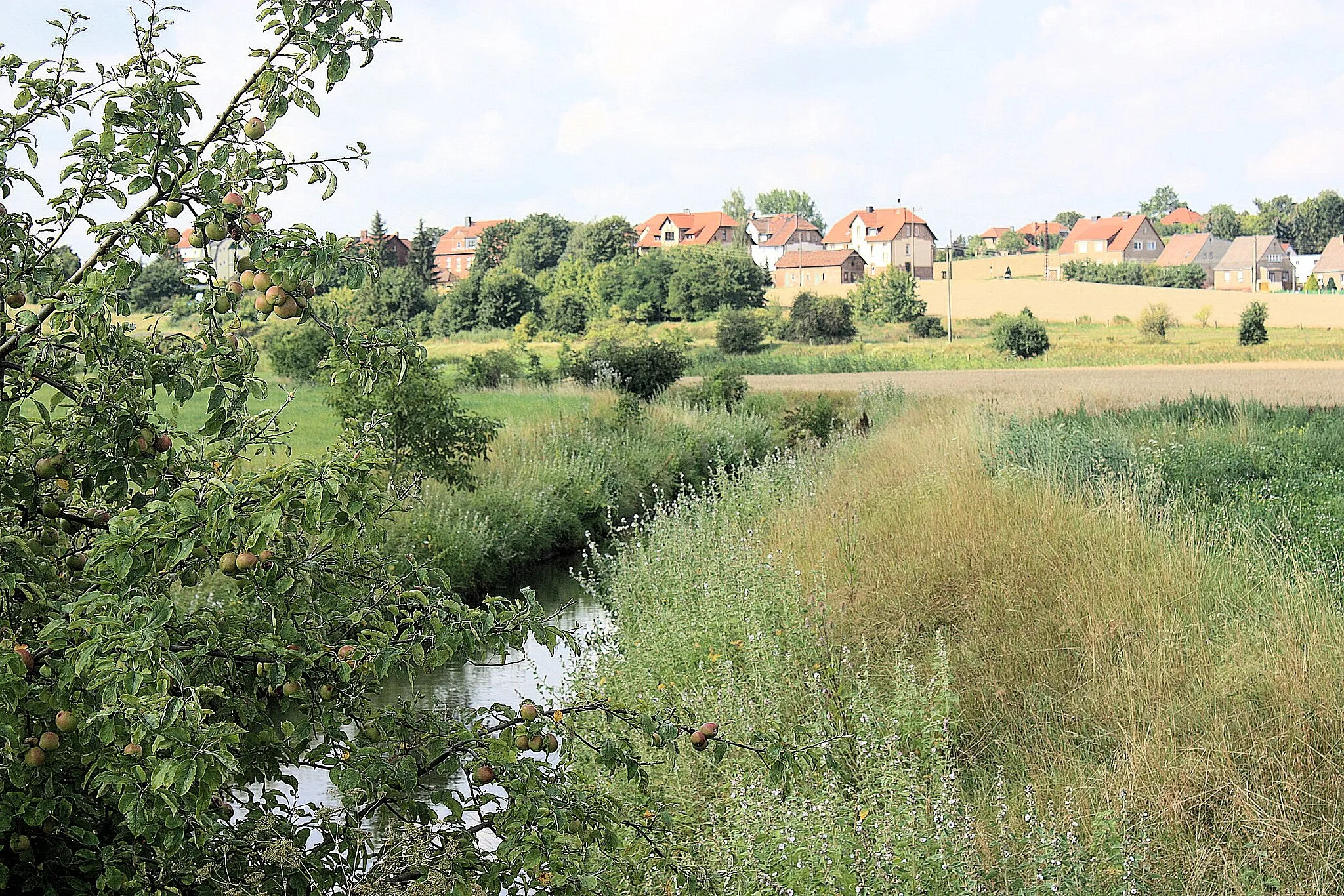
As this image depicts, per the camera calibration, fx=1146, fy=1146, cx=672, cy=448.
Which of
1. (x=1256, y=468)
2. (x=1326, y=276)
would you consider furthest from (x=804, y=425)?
(x=1326, y=276)

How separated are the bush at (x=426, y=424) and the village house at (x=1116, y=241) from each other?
8996cm

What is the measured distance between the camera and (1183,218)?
10688 centimetres

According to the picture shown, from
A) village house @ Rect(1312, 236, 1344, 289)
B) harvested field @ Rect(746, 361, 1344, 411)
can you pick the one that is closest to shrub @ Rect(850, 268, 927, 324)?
harvested field @ Rect(746, 361, 1344, 411)

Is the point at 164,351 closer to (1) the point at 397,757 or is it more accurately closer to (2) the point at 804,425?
(1) the point at 397,757

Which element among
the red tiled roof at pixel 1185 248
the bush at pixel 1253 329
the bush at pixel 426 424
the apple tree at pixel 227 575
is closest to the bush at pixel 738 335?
the bush at pixel 1253 329

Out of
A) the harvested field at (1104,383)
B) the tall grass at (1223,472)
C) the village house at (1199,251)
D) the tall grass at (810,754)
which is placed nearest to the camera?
the tall grass at (810,754)

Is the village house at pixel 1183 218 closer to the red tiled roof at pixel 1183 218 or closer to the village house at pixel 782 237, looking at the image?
the red tiled roof at pixel 1183 218

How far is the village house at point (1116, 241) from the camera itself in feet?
315

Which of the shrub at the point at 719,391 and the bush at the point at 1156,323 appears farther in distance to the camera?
the bush at the point at 1156,323

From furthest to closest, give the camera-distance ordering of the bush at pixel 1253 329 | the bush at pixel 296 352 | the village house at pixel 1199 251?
the village house at pixel 1199 251, the bush at pixel 1253 329, the bush at pixel 296 352

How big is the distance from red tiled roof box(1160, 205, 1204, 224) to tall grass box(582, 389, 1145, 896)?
10984 cm

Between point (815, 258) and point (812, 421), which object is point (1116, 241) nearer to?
point (815, 258)

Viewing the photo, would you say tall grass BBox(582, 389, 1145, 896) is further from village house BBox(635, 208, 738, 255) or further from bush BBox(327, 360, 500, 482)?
village house BBox(635, 208, 738, 255)

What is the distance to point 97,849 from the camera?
2.29 meters
